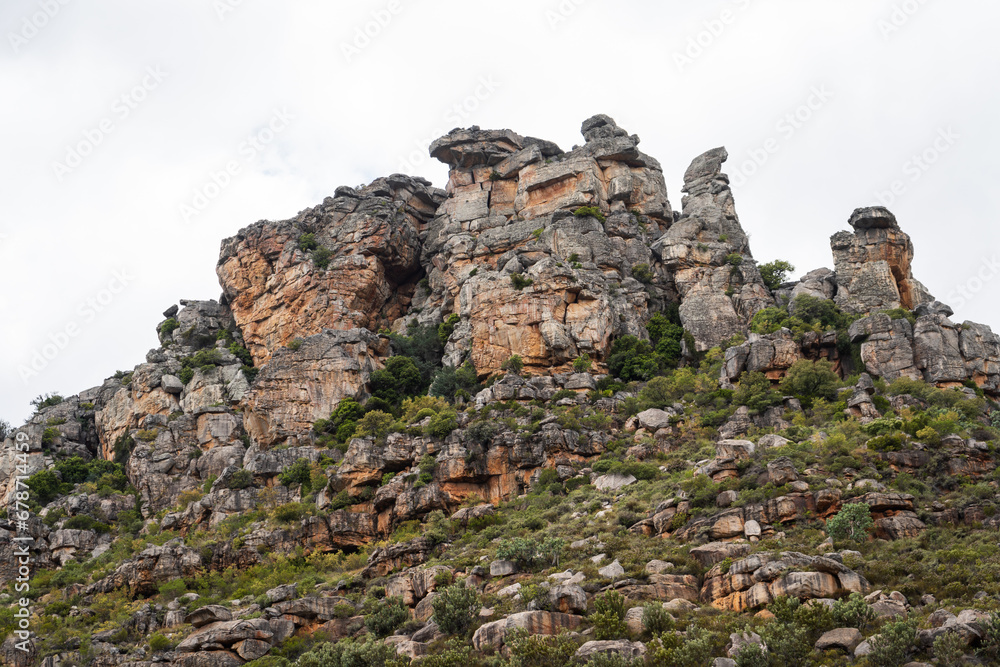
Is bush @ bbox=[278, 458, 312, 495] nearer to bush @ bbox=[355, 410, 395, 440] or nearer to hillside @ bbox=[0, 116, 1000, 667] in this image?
hillside @ bbox=[0, 116, 1000, 667]

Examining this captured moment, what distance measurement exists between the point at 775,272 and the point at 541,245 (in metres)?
19.9

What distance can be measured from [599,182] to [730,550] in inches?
2244

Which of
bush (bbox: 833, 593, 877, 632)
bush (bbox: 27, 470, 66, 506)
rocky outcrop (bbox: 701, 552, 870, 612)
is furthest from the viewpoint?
bush (bbox: 27, 470, 66, 506)

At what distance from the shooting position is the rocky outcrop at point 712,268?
6831 centimetres

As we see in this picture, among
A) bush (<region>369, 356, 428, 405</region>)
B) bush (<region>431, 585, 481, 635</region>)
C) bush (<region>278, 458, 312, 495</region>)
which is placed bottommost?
bush (<region>431, 585, 481, 635</region>)

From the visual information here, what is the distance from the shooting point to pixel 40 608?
51.4 meters

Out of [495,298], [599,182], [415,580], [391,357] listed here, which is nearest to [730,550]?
[415,580]

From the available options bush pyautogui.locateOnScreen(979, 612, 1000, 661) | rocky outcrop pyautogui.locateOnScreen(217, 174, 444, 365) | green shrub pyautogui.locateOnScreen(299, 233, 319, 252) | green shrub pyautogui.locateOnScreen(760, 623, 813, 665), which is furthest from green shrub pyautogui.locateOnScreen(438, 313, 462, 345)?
bush pyautogui.locateOnScreen(979, 612, 1000, 661)

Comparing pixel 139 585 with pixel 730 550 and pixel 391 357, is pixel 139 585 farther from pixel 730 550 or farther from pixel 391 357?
pixel 730 550

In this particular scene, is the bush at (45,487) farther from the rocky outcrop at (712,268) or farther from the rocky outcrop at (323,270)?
the rocky outcrop at (712,268)

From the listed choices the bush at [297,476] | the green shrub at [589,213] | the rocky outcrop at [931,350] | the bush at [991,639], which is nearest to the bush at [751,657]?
the bush at [991,639]

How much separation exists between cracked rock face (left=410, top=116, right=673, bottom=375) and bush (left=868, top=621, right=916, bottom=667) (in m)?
41.7

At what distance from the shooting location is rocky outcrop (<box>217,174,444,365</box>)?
8138cm

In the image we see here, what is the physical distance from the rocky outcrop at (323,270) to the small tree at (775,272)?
112 feet
